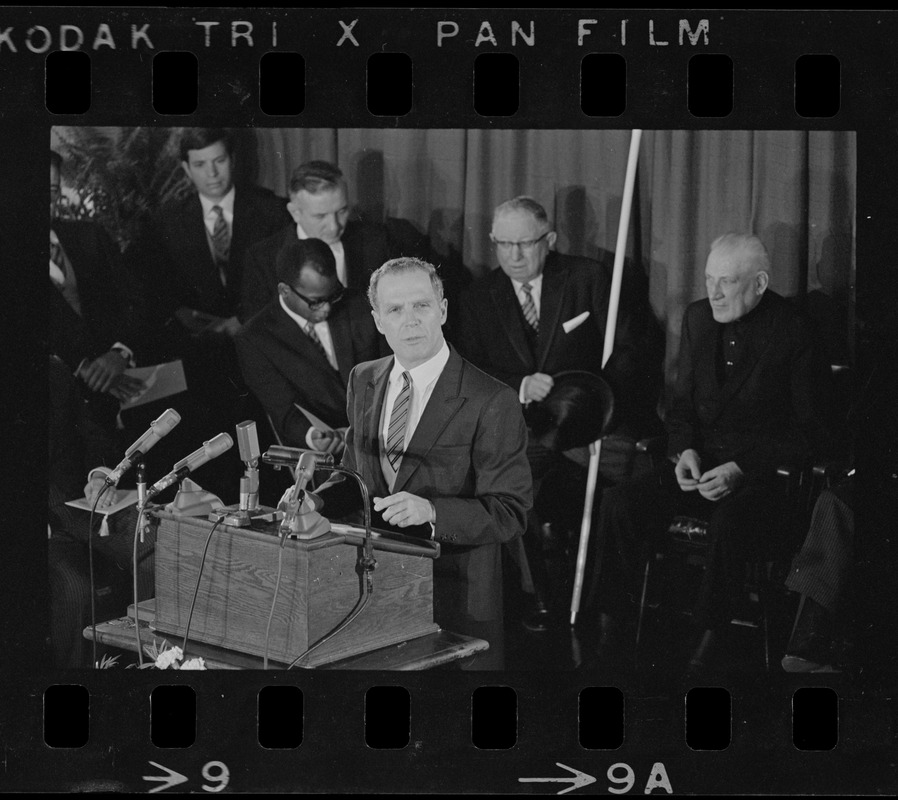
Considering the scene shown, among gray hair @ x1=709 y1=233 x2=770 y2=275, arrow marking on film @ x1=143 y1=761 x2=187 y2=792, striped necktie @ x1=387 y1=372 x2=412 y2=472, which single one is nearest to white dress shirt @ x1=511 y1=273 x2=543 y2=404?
striped necktie @ x1=387 y1=372 x2=412 y2=472

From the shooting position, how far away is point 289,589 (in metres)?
4.03

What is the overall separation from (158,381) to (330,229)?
0.76 metres

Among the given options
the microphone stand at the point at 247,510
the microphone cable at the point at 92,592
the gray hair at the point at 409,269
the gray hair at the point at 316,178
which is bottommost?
the microphone cable at the point at 92,592

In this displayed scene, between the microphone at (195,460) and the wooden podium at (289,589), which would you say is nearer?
the wooden podium at (289,589)

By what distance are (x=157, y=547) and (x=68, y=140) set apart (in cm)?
138

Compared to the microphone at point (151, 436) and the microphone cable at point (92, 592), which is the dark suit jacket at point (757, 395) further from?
the microphone cable at point (92, 592)

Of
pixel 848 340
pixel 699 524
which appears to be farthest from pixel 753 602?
pixel 848 340

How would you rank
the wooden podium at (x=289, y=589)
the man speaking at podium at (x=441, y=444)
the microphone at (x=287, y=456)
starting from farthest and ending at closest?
the man speaking at podium at (x=441, y=444) < the microphone at (x=287, y=456) < the wooden podium at (x=289, y=589)

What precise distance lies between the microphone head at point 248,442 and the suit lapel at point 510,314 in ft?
2.94

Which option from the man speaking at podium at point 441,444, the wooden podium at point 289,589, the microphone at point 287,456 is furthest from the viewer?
the man speaking at podium at point 441,444

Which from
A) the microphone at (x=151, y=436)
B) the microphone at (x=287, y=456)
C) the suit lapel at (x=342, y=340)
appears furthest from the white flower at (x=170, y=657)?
the suit lapel at (x=342, y=340)

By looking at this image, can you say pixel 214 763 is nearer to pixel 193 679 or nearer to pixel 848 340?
pixel 193 679

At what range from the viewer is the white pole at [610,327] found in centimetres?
424

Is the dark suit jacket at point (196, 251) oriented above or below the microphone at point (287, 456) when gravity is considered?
above
